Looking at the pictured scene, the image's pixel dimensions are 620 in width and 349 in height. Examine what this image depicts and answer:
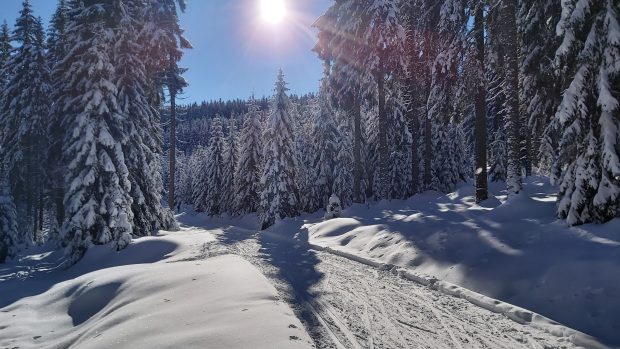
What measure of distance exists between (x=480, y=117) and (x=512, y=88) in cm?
152

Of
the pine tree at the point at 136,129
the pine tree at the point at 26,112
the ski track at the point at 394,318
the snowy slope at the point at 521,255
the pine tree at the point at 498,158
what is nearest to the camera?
the ski track at the point at 394,318

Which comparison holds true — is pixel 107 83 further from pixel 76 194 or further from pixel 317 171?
pixel 317 171

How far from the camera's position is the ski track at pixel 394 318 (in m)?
6.18

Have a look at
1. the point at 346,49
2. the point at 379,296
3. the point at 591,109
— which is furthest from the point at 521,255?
the point at 346,49

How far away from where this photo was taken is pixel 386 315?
7.41m

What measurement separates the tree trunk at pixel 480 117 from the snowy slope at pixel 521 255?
972 millimetres

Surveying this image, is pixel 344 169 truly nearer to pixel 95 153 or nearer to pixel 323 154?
pixel 323 154

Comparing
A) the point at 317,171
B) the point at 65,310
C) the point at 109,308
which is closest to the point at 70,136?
the point at 65,310

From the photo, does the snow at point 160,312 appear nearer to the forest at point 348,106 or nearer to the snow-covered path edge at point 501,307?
the snow-covered path edge at point 501,307

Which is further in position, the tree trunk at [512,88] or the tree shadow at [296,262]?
the tree trunk at [512,88]

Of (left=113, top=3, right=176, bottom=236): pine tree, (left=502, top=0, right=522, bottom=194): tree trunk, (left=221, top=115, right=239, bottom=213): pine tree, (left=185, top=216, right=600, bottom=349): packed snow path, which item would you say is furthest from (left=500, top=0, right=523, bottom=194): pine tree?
(left=221, top=115, right=239, bottom=213): pine tree

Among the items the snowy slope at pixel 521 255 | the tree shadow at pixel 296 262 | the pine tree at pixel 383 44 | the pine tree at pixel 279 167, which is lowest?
the tree shadow at pixel 296 262

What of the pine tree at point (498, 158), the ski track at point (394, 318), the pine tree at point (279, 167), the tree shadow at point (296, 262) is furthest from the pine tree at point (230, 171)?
the ski track at point (394, 318)

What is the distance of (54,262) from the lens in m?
19.8
